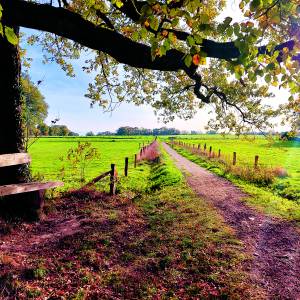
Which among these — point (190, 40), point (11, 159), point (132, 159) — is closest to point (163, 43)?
point (190, 40)

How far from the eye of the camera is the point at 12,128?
8.66 meters

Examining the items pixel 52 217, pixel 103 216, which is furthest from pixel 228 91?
pixel 52 217

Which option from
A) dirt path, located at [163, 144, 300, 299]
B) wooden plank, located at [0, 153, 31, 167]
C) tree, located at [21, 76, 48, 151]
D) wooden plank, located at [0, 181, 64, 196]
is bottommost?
dirt path, located at [163, 144, 300, 299]

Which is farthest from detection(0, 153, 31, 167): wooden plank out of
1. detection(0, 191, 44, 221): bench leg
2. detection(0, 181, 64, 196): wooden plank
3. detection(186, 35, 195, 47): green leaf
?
detection(186, 35, 195, 47): green leaf

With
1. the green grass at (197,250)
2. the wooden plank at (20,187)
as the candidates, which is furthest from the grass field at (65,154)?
the green grass at (197,250)

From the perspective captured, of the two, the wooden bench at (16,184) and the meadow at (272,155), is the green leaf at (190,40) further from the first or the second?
the meadow at (272,155)

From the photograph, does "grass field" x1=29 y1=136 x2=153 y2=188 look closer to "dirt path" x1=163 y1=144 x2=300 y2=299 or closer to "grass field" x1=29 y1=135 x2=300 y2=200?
"grass field" x1=29 y1=135 x2=300 y2=200

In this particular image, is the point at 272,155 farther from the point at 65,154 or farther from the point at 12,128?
the point at 12,128

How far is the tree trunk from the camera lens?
27.6ft

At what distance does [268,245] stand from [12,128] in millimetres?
7372

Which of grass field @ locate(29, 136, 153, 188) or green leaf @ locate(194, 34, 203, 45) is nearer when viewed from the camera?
green leaf @ locate(194, 34, 203, 45)

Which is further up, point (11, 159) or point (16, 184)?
point (11, 159)

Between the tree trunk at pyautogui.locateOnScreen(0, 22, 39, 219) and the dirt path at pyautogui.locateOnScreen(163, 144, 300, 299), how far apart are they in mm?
5943

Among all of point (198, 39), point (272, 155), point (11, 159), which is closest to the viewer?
point (198, 39)
